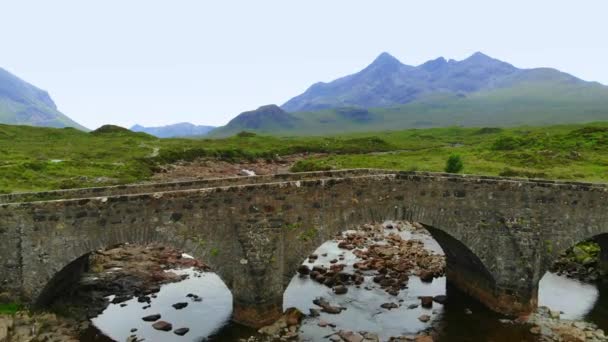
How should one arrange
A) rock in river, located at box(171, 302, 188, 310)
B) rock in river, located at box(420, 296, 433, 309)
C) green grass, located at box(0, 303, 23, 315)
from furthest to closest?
rock in river, located at box(420, 296, 433, 309), rock in river, located at box(171, 302, 188, 310), green grass, located at box(0, 303, 23, 315)

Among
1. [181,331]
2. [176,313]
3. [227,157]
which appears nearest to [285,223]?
[181,331]

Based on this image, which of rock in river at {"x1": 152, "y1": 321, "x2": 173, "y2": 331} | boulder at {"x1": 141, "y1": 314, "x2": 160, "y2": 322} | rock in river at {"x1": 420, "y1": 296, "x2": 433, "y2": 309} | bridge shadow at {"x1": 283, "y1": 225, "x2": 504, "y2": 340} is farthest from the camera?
rock in river at {"x1": 420, "y1": 296, "x2": 433, "y2": 309}

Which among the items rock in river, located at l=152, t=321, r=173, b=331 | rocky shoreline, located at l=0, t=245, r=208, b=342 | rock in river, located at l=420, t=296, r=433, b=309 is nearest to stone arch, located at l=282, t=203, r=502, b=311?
rock in river, located at l=420, t=296, r=433, b=309

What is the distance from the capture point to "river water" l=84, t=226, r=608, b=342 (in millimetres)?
18266

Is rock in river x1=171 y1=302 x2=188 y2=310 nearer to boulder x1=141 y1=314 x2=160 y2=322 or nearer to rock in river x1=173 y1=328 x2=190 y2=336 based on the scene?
boulder x1=141 y1=314 x2=160 y2=322

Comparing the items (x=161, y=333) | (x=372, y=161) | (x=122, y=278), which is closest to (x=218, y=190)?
(x=161, y=333)

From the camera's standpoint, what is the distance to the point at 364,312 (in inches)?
806

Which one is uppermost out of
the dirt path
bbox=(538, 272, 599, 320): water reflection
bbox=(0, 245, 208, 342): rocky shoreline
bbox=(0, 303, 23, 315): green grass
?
the dirt path

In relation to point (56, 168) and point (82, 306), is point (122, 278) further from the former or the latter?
point (56, 168)

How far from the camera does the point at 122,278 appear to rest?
23.7 metres

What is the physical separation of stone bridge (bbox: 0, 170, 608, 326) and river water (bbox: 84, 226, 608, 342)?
1468 millimetres

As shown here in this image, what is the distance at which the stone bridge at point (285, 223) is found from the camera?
15578 mm

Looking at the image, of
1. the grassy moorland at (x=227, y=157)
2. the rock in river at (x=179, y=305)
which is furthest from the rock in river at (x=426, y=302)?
the grassy moorland at (x=227, y=157)

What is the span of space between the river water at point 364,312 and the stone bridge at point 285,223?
147 cm
